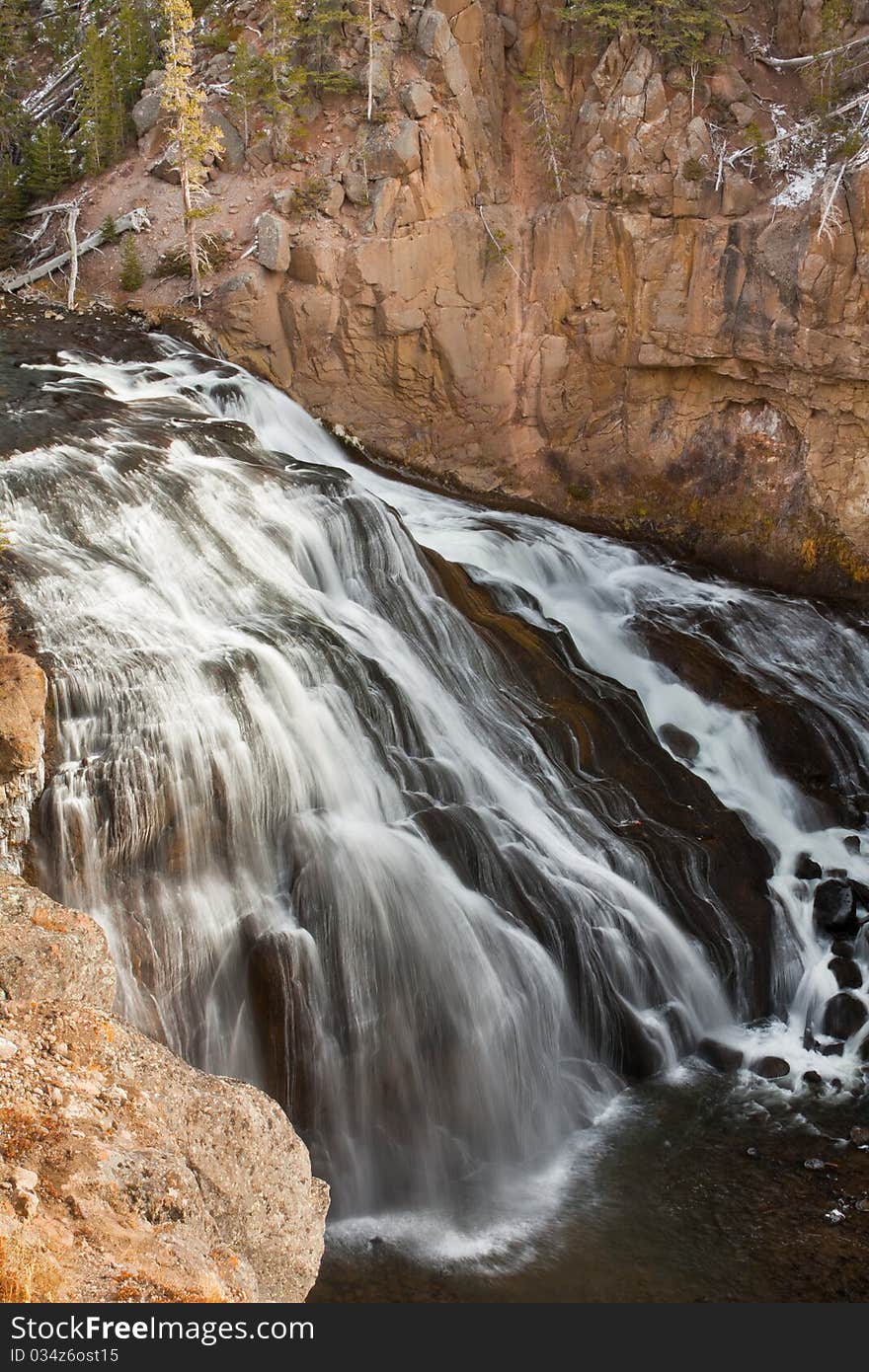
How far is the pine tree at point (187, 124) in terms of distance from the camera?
20.0 metres

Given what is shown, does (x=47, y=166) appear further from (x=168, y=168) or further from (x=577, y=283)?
(x=577, y=283)

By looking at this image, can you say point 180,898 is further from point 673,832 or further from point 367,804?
point 673,832

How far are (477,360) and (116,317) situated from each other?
21.6 feet

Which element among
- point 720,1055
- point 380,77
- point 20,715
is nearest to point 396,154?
point 380,77

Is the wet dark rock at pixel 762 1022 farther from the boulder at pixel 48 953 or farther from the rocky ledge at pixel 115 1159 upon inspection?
the boulder at pixel 48 953

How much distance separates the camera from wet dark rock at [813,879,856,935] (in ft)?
39.9

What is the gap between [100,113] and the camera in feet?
78.3

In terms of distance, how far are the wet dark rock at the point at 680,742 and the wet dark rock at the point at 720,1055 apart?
4529mm

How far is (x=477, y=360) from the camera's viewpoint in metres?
20.3

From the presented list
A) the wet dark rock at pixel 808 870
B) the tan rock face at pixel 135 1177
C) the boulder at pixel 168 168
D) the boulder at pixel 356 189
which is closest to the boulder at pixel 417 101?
the boulder at pixel 356 189

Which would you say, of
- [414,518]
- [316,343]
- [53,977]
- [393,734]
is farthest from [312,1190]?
[316,343]

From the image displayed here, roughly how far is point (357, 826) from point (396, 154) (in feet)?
46.1

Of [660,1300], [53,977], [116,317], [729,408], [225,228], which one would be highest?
[225,228]

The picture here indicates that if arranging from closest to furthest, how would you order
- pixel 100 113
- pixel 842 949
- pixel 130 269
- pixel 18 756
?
1. pixel 18 756
2. pixel 842 949
3. pixel 130 269
4. pixel 100 113
